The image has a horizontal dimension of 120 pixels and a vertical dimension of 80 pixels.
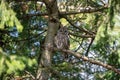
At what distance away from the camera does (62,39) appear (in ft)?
23.1

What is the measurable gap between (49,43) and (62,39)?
263 mm

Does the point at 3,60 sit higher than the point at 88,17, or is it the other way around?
the point at 3,60

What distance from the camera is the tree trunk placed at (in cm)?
682

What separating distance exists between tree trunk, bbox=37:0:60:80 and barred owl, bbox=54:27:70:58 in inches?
3.4

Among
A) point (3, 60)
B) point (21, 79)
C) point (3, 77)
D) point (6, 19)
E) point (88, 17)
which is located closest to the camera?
point (3, 60)

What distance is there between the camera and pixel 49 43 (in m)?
7.00

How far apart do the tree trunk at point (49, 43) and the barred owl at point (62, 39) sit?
0.28 ft

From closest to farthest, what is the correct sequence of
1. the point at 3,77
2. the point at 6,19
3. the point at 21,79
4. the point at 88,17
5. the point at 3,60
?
the point at 3,60 < the point at 6,19 < the point at 3,77 < the point at 21,79 < the point at 88,17

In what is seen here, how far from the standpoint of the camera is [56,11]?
7.17 m

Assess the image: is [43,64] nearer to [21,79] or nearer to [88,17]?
[21,79]

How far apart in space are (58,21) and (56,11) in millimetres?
209

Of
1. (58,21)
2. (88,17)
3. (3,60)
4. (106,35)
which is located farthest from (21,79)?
(3,60)

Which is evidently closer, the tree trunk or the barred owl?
the tree trunk

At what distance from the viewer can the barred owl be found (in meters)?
6.99
